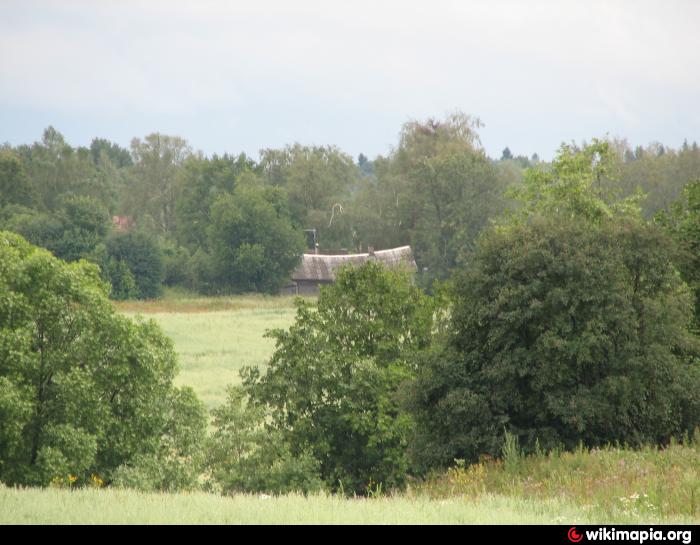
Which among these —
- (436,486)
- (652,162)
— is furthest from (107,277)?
(436,486)

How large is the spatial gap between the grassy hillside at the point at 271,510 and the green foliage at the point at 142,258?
105m

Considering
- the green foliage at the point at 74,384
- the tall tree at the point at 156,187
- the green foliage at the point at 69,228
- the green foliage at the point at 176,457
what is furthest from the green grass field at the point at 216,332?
the tall tree at the point at 156,187

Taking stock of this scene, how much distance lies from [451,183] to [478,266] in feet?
303

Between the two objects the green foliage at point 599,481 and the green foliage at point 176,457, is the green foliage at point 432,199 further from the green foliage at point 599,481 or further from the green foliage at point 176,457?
the green foliage at point 599,481

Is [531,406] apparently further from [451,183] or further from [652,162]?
[652,162]

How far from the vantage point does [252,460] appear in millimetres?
31016

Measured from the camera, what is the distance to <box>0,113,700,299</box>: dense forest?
11881cm

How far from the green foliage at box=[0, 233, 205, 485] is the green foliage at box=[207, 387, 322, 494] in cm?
110

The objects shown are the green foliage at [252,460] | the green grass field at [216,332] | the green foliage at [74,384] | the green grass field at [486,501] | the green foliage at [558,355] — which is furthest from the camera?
the green grass field at [216,332]

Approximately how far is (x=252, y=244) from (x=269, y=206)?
521cm

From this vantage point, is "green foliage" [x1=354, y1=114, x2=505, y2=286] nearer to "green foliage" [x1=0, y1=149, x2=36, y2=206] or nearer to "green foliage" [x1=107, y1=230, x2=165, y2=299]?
"green foliage" [x1=107, y1=230, x2=165, y2=299]

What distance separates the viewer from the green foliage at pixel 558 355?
25.5 meters

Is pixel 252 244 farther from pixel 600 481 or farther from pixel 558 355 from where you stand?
pixel 600 481
